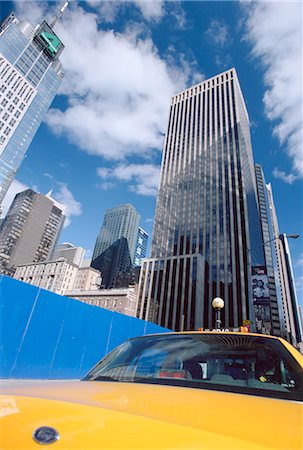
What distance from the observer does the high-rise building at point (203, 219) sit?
70.4m

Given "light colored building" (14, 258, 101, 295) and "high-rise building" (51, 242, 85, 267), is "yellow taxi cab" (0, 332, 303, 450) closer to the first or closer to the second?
"light colored building" (14, 258, 101, 295)

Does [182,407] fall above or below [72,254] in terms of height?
below

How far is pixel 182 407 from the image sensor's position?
1.15m

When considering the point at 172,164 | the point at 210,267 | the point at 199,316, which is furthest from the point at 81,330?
the point at 172,164

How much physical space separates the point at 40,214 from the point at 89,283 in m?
74.7

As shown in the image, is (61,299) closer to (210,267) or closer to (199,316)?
(199,316)

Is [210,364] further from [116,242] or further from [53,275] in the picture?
[116,242]

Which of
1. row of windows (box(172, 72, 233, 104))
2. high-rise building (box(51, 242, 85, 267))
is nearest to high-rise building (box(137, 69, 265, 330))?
row of windows (box(172, 72, 233, 104))

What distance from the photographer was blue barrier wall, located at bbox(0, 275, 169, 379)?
694 centimetres

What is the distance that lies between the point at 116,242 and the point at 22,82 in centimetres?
10575

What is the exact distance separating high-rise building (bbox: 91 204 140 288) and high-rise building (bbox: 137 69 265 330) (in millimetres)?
78392

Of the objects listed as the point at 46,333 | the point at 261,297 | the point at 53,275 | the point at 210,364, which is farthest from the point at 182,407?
the point at 53,275

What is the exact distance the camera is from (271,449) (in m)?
0.75

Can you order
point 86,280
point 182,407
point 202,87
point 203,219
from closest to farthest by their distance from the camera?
point 182,407, point 203,219, point 202,87, point 86,280
